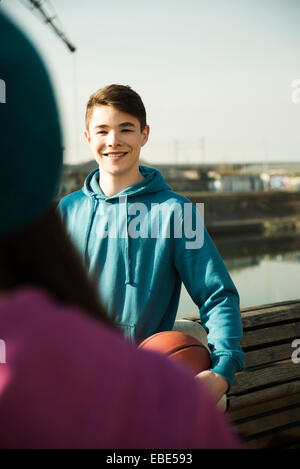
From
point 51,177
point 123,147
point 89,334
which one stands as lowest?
point 89,334

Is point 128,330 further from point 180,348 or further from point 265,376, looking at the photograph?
point 265,376

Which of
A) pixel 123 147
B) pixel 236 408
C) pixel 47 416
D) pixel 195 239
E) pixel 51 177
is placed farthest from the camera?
pixel 236 408

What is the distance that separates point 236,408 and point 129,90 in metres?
2.09

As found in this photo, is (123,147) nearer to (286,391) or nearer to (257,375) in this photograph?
(257,375)

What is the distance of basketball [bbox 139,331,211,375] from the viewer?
2174 mm

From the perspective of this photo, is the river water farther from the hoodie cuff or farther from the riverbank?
the hoodie cuff

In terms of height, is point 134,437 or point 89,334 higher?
point 89,334

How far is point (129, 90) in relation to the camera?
105 inches

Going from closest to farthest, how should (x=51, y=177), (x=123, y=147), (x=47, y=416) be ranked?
(x=47, y=416)
(x=51, y=177)
(x=123, y=147)

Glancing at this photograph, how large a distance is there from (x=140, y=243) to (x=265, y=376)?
5.05 ft

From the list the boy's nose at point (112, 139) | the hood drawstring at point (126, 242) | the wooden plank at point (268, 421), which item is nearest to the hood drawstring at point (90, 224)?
the hood drawstring at point (126, 242)

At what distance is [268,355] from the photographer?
3480 millimetres

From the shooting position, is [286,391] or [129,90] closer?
[129,90]

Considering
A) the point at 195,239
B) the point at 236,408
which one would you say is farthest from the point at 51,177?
the point at 236,408
